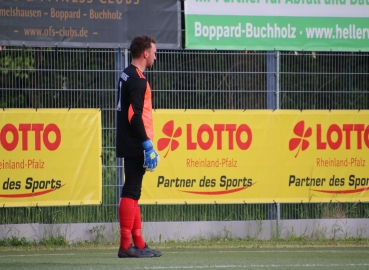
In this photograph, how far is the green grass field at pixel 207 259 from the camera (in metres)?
7.55

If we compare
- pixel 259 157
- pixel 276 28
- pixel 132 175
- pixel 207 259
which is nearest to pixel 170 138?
pixel 259 157

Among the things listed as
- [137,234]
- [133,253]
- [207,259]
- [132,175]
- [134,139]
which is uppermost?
[134,139]

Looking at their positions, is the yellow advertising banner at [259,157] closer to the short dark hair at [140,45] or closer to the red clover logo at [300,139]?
the red clover logo at [300,139]

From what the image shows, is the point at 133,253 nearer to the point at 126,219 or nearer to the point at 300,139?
the point at 126,219

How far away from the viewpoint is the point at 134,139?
7.55 meters

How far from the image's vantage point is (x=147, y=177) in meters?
10.8

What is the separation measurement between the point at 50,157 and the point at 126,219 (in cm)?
335

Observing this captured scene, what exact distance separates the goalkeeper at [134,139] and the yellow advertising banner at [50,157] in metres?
3.14

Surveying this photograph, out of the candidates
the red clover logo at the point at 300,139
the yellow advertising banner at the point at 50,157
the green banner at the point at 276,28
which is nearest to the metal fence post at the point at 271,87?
the green banner at the point at 276,28

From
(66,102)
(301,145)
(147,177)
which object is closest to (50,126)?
(66,102)

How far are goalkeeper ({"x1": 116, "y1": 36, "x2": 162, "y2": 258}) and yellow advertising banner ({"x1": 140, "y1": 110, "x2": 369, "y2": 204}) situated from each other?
10.4 ft

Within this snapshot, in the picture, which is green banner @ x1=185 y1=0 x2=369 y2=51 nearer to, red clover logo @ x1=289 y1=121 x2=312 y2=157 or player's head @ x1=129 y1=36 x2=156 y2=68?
red clover logo @ x1=289 y1=121 x2=312 y2=157

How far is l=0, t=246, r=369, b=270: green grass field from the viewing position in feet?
24.8

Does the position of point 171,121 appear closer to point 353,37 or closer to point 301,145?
point 301,145
